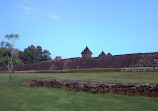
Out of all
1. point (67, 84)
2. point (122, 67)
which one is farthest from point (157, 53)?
point (67, 84)

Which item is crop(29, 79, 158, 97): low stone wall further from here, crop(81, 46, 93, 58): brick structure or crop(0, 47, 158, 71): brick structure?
crop(81, 46, 93, 58): brick structure

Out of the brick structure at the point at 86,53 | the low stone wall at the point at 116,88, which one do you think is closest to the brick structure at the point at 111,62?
the low stone wall at the point at 116,88

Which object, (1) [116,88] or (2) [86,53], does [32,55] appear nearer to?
(2) [86,53]

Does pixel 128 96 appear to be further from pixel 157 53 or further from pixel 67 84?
pixel 157 53

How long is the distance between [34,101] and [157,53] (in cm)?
1755

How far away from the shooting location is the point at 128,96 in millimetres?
8055

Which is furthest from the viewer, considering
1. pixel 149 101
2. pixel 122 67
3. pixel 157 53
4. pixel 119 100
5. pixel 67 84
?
pixel 122 67

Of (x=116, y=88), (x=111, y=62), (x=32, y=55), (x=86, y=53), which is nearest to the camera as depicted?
(x=116, y=88)

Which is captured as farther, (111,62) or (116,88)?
(111,62)

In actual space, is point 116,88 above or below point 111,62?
below

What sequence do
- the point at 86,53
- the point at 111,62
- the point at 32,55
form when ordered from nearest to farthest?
the point at 111,62
the point at 86,53
the point at 32,55

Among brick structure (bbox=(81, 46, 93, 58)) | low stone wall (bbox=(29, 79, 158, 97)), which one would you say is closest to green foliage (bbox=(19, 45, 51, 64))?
brick structure (bbox=(81, 46, 93, 58))

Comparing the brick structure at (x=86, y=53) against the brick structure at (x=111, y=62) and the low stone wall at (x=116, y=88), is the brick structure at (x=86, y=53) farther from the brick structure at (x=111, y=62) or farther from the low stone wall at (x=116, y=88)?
the low stone wall at (x=116, y=88)

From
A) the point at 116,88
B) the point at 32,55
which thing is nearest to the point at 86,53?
the point at 32,55
